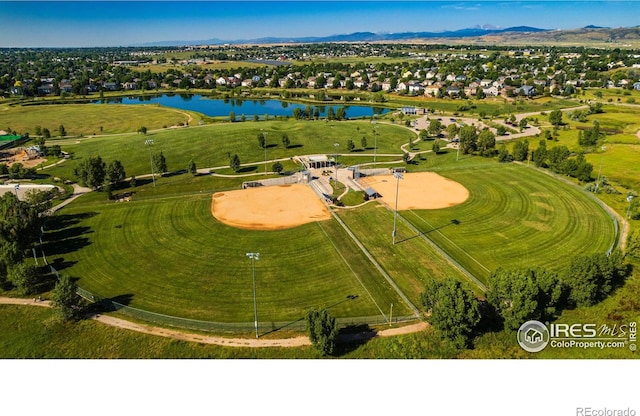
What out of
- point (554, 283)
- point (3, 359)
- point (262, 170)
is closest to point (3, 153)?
point (262, 170)

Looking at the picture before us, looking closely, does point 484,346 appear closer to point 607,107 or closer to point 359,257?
point 359,257

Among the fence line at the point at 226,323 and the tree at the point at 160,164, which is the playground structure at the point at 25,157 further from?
the fence line at the point at 226,323

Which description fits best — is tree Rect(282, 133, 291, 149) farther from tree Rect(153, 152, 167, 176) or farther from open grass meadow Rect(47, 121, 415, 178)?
tree Rect(153, 152, 167, 176)

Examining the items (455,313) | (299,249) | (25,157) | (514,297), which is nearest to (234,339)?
(299,249)

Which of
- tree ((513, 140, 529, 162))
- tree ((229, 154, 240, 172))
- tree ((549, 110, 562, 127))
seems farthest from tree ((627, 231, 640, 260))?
tree ((549, 110, 562, 127))

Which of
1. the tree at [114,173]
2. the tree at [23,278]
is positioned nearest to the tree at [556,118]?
the tree at [114,173]
